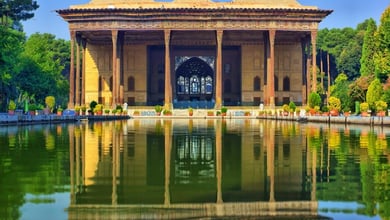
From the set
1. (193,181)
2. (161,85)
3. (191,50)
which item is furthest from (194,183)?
(191,50)

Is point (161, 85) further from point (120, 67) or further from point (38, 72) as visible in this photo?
point (38, 72)

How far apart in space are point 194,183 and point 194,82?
69.9 metres

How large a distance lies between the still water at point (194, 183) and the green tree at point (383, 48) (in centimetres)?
3665

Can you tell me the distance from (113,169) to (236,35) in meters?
A: 60.8

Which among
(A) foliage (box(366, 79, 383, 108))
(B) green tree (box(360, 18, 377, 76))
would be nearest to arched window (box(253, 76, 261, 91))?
(B) green tree (box(360, 18, 377, 76))

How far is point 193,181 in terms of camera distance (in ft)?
32.2

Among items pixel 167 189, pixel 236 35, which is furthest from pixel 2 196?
pixel 236 35

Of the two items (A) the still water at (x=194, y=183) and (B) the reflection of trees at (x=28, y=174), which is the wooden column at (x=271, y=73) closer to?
(A) the still water at (x=194, y=183)

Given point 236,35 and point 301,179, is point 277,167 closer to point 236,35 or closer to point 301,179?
point 301,179

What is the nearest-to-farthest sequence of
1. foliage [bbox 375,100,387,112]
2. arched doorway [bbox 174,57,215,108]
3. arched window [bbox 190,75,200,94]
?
1. foliage [bbox 375,100,387,112]
2. arched doorway [bbox 174,57,215,108]
3. arched window [bbox 190,75,200,94]

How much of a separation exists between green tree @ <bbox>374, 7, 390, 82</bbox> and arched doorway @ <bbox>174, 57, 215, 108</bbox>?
28286 mm

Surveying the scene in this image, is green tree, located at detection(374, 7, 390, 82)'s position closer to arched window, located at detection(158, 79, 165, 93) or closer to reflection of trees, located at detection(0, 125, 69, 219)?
arched window, located at detection(158, 79, 165, 93)

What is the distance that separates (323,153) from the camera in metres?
14.9

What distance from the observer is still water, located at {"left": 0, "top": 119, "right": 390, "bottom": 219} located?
7285 millimetres
